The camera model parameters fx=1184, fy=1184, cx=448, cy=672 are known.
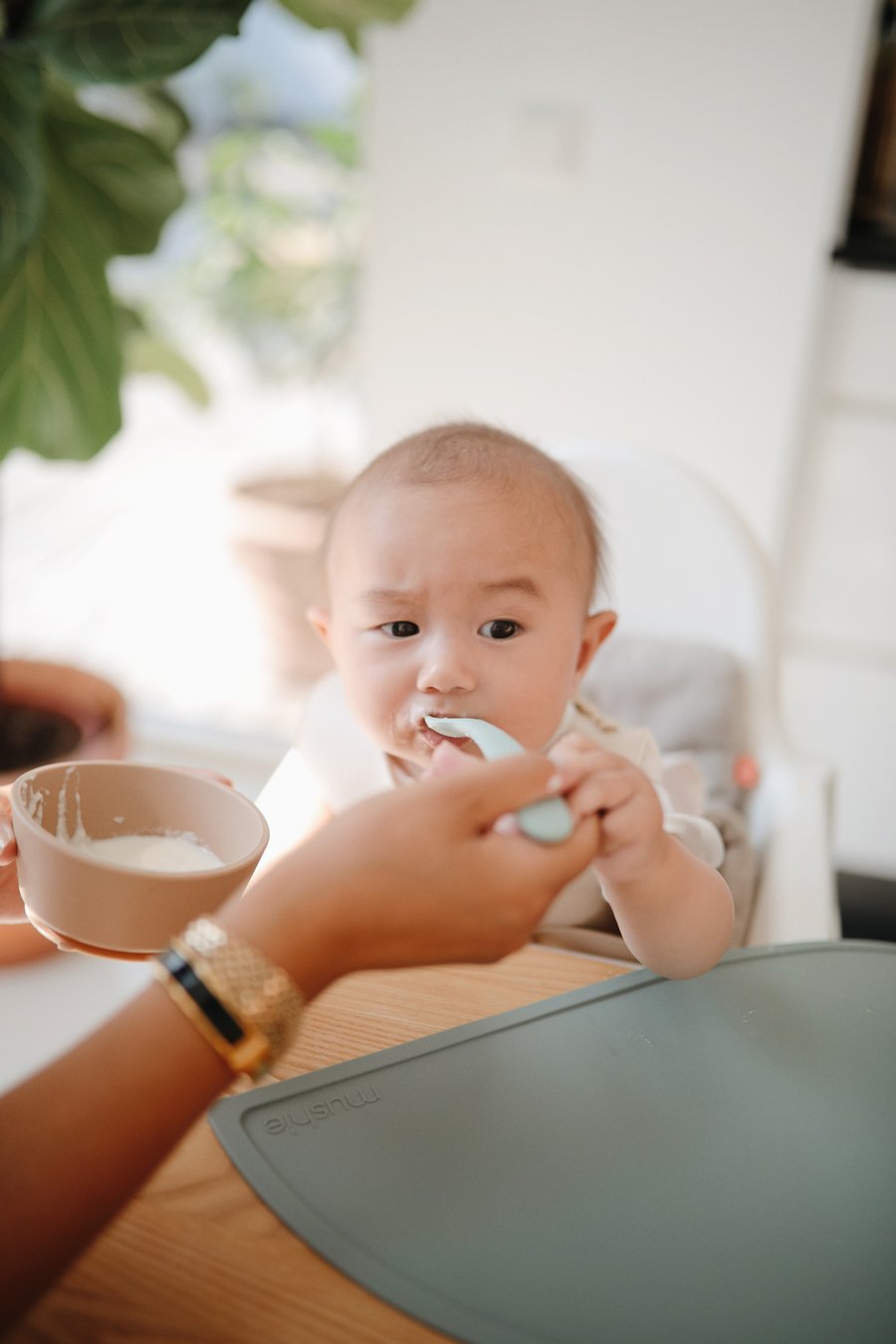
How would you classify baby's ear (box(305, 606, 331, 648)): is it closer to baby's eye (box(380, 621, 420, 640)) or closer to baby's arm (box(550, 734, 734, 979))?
baby's eye (box(380, 621, 420, 640))

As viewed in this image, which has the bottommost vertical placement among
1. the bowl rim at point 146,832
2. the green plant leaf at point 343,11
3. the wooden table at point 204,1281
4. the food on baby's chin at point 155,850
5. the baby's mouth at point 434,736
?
the wooden table at point 204,1281

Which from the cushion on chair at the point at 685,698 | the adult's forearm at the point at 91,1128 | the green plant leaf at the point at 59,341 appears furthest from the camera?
the green plant leaf at the point at 59,341

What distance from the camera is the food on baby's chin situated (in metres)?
0.57

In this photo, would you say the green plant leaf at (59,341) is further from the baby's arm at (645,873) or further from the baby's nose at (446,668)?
the baby's arm at (645,873)

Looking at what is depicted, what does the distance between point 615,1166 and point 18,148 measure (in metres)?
1.05

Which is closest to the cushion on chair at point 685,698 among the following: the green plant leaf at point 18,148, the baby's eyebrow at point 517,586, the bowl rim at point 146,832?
the baby's eyebrow at point 517,586

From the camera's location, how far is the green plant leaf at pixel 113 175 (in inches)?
51.3

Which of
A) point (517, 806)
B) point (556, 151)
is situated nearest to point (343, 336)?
point (556, 151)

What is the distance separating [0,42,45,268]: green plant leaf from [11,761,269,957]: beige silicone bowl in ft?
2.48

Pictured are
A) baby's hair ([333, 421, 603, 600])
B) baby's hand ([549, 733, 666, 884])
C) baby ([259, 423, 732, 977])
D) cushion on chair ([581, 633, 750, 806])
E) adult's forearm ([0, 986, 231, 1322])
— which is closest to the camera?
adult's forearm ([0, 986, 231, 1322])

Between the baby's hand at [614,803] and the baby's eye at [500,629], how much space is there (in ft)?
0.56

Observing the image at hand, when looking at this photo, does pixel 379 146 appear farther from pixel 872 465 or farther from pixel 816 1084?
pixel 816 1084

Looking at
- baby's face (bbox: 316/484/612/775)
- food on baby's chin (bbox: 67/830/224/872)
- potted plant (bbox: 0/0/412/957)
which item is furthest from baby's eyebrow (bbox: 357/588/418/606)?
potted plant (bbox: 0/0/412/957)

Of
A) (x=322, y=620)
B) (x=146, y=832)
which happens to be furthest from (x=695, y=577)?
(x=146, y=832)
